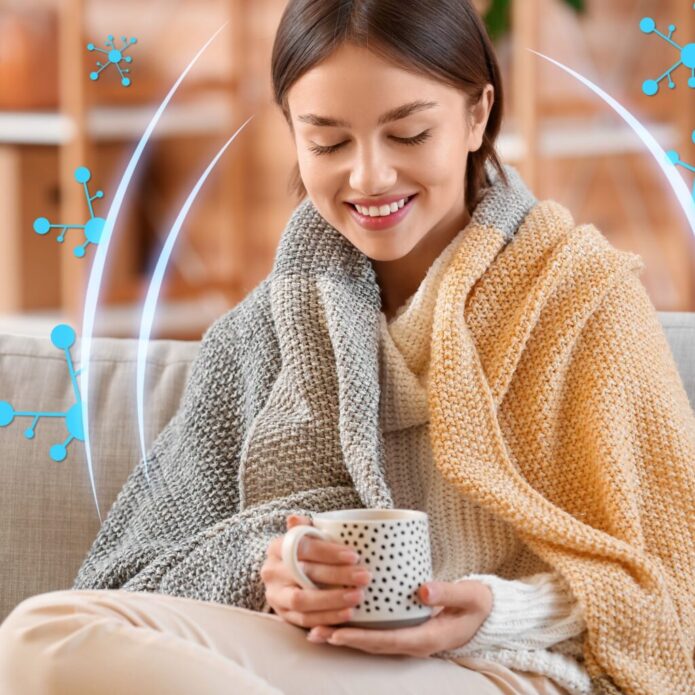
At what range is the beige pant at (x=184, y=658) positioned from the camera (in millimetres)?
1058

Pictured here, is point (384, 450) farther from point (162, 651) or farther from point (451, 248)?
point (162, 651)

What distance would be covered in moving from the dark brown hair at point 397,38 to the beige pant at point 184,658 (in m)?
0.59

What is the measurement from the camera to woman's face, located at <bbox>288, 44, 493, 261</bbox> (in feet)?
4.25

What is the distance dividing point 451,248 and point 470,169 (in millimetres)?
129

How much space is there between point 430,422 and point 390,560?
1.03 ft

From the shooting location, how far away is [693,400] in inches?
61.8

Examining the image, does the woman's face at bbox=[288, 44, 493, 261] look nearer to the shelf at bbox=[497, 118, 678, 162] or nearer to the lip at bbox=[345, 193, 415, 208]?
the lip at bbox=[345, 193, 415, 208]

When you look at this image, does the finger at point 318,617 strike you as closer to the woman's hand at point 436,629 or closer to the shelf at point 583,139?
the woman's hand at point 436,629

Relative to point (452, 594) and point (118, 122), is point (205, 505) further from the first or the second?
point (118, 122)

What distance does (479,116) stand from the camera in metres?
1.44

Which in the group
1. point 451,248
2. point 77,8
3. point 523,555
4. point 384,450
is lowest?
point 523,555

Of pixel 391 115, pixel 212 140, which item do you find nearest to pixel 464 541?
pixel 391 115

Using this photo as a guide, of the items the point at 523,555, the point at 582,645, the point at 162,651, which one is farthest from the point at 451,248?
the point at 162,651

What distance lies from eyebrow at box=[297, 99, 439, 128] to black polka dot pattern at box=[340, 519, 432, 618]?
17.8 inches
